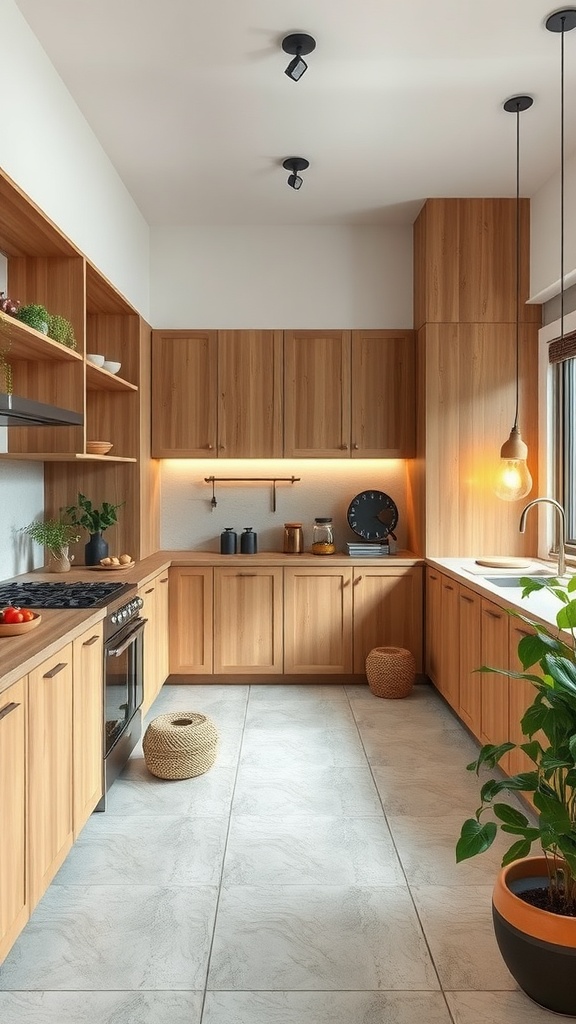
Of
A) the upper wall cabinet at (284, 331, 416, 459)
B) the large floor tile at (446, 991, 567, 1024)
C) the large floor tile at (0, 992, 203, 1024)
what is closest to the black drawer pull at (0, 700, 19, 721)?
the large floor tile at (0, 992, 203, 1024)

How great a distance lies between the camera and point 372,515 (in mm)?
5086

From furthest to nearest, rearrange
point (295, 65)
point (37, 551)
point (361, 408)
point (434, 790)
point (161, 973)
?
point (361, 408) → point (37, 551) → point (434, 790) → point (295, 65) → point (161, 973)

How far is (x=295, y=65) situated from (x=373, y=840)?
3.00 meters

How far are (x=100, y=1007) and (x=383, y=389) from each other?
3872 mm

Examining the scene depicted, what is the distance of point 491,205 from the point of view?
179 inches

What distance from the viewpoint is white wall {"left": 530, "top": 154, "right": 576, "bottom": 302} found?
3.80 m

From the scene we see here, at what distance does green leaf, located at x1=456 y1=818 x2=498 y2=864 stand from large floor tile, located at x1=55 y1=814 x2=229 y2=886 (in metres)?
1.06

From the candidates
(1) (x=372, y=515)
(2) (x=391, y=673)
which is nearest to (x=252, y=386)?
(1) (x=372, y=515)

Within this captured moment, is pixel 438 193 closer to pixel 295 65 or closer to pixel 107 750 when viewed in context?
pixel 295 65

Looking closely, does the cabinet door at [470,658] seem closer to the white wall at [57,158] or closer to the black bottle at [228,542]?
the black bottle at [228,542]

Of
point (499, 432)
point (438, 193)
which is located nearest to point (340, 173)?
point (438, 193)

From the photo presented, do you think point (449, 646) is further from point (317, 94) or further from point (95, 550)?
point (317, 94)

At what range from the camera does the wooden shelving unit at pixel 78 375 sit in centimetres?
291

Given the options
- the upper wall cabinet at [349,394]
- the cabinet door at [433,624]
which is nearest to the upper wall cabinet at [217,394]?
the upper wall cabinet at [349,394]
